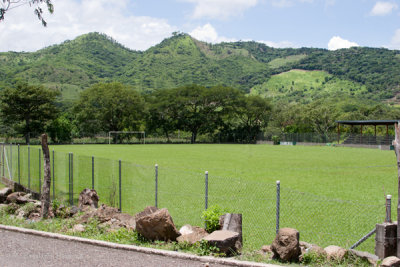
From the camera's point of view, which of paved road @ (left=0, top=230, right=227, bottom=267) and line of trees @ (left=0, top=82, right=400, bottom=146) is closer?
paved road @ (left=0, top=230, right=227, bottom=267)

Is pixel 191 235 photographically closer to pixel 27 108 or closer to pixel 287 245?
pixel 287 245

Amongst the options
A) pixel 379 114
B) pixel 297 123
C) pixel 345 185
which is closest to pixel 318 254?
pixel 345 185

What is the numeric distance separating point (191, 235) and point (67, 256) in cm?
222

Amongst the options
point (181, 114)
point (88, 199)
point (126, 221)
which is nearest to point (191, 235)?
point (126, 221)

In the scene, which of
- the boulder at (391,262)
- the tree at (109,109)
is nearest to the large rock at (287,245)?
the boulder at (391,262)

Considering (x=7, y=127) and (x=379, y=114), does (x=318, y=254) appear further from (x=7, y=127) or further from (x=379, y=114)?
(x=379, y=114)

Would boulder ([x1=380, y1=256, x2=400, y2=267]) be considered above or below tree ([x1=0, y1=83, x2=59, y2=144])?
below

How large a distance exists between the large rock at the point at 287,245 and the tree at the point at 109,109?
260ft

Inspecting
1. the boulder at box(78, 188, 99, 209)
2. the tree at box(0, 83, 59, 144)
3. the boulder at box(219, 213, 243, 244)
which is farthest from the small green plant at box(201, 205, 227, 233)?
the tree at box(0, 83, 59, 144)

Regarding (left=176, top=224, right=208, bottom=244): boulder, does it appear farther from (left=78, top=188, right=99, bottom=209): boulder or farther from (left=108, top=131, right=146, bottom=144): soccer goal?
(left=108, top=131, right=146, bottom=144): soccer goal

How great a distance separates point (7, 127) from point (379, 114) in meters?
84.6

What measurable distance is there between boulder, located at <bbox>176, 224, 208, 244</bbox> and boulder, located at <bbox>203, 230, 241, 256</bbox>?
1.75ft

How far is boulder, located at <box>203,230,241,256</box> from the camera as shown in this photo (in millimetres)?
6523

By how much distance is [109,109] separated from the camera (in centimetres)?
8338
